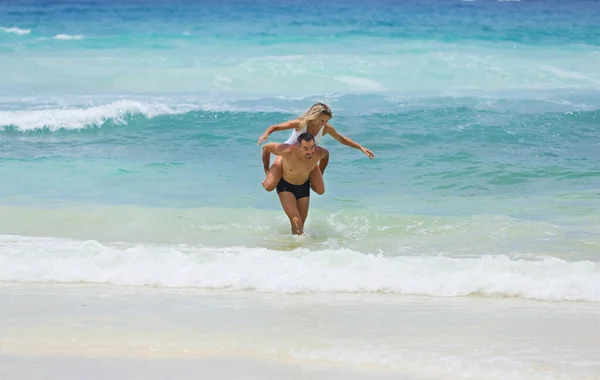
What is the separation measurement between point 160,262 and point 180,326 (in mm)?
1419

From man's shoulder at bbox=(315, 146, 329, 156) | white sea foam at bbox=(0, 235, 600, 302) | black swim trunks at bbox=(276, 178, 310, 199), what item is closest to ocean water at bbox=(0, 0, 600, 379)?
white sea foam at bbox=(0, 235, 600, 302)

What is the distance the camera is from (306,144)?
23.5ft

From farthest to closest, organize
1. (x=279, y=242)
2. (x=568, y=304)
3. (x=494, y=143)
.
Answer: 1. (x=494, y=143)
2. (x=279, y=242)
3. (x=568, y=304)

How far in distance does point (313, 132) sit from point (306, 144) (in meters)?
0.16

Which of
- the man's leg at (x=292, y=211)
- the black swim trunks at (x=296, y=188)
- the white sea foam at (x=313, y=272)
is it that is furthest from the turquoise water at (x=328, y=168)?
the black swim trunks at (x=296, y=188)

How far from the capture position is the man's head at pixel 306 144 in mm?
7160

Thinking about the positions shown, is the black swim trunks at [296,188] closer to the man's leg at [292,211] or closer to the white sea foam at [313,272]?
the man's leg at [292,211]

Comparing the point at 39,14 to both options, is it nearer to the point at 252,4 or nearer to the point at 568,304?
the point at 252,4

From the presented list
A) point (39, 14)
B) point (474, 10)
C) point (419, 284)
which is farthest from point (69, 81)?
point (474, 10)

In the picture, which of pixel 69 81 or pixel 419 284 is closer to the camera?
pixel 419 284

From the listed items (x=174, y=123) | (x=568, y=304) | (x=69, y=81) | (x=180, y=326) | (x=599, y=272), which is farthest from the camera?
(x=69, y=81)

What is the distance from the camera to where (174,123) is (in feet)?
46.9

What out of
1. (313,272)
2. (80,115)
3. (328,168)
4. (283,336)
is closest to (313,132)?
(313,272)

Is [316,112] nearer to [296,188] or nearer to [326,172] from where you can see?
[296,188]
